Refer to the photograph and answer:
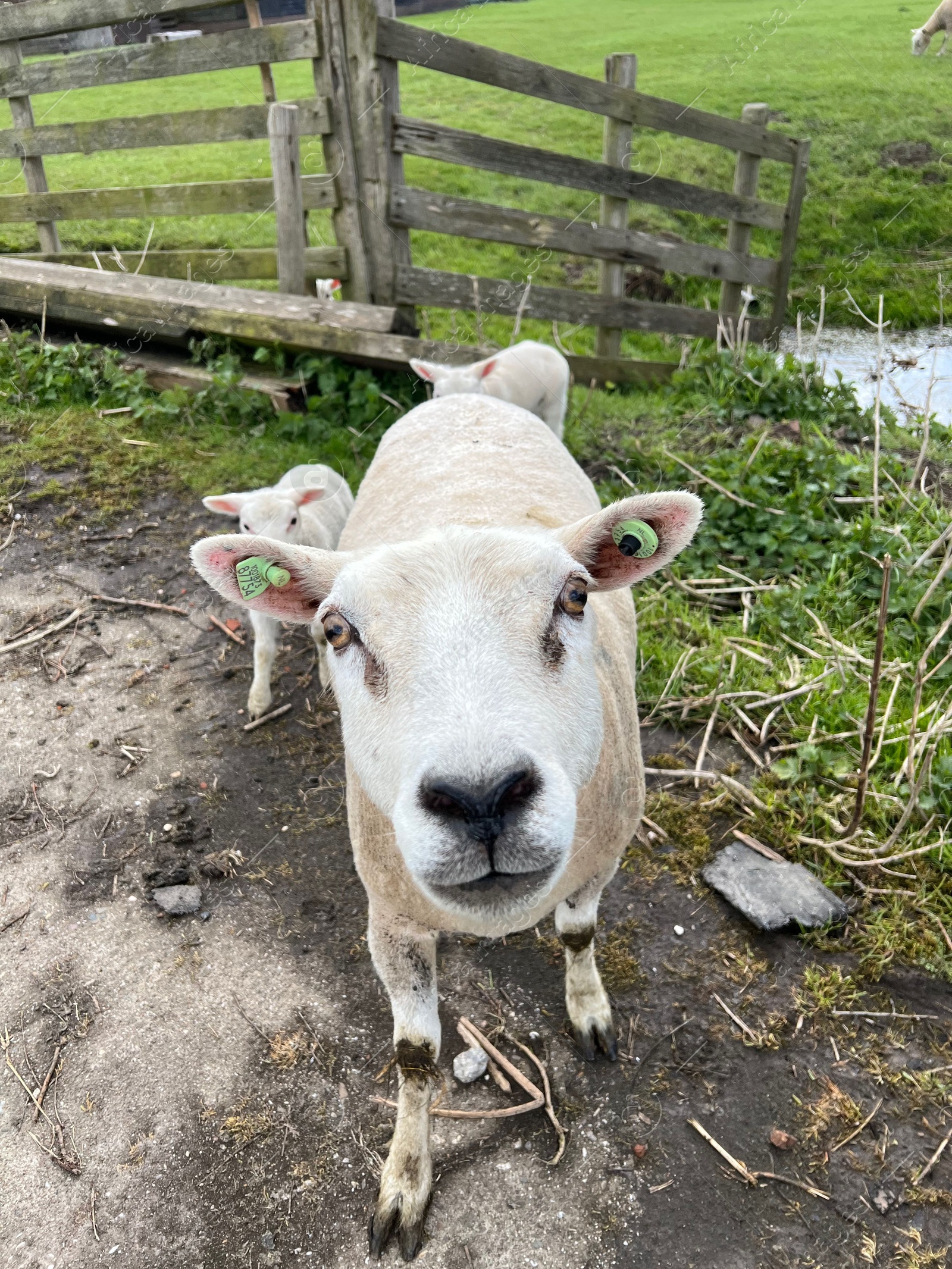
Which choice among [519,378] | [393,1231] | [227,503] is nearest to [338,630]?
[393,1231]

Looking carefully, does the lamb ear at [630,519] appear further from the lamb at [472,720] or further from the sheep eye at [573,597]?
the sheep eye at [573,597]

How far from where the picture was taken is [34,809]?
370 centimetres

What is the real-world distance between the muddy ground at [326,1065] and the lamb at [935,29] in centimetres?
290

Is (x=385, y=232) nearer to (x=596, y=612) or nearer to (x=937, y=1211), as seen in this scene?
(x=596, y=612)

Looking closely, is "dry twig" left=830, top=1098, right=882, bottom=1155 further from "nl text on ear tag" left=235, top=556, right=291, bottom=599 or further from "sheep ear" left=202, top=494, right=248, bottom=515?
"sheep ear" left=202, top=494, right=248, bottom=515

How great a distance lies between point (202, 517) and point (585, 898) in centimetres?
420

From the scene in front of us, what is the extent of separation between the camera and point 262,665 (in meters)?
4.21

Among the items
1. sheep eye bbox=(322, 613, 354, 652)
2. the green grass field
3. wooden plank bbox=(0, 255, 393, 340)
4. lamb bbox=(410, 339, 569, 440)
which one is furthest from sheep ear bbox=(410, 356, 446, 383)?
sheep eye bbox=(322, 613, 354, 652)

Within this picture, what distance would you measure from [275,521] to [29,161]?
7353mm

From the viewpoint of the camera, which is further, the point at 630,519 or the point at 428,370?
the point at 428,370

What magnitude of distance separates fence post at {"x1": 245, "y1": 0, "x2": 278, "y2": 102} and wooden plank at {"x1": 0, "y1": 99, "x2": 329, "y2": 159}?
6.7 inches

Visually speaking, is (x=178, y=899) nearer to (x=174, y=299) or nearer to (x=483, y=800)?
(x=483, y=800)

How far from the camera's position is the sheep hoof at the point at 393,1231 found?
7.47 feet

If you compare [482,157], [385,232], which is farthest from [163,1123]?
[482,157]
